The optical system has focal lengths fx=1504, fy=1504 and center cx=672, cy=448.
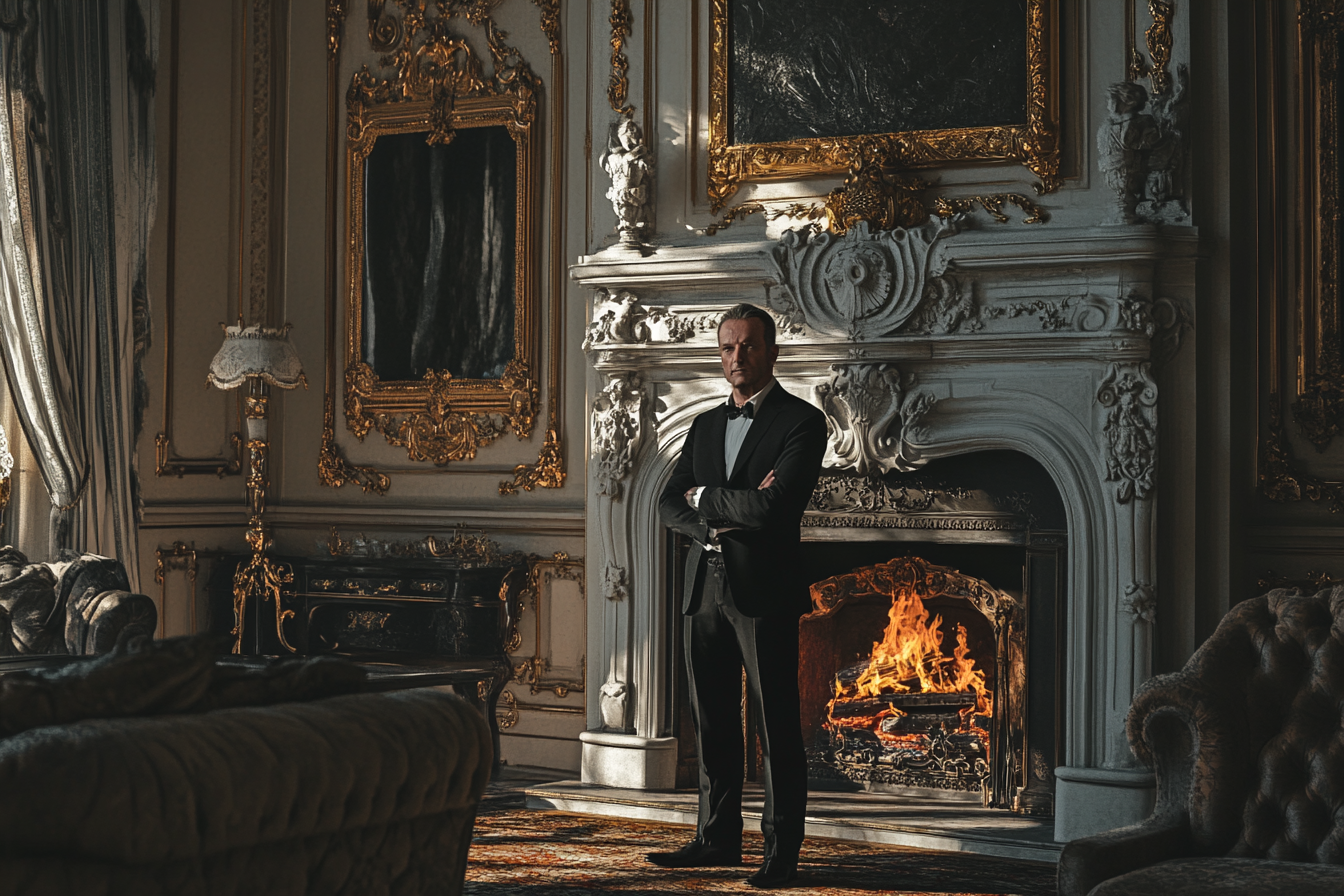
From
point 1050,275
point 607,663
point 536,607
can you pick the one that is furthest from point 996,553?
point 536,607

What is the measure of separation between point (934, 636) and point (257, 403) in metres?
2.99

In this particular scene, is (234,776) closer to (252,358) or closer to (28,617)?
(28,617)

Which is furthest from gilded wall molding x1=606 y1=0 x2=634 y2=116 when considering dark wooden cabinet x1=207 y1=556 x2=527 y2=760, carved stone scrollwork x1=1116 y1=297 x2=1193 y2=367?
carved stone scrollwork x1=1116 y1=297 x2=1193 y2=367

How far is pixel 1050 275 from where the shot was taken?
16.2 feet

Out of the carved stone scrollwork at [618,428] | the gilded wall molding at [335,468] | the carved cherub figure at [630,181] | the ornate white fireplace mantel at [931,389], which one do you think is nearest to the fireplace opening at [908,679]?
the ornate white fireplace mantel at [931,389]

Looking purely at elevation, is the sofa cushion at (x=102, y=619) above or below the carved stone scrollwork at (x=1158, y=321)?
below

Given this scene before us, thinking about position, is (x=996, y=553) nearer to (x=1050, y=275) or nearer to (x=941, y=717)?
(x=941, y=717)

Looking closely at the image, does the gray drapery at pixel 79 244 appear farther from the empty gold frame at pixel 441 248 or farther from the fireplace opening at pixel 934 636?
the fireplace opening at pixel 934 636

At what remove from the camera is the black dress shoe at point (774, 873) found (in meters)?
4.00

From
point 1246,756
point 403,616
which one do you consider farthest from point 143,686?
point 403,616

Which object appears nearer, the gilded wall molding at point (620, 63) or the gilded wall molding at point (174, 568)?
the gilded wall molding at point (620, 63)

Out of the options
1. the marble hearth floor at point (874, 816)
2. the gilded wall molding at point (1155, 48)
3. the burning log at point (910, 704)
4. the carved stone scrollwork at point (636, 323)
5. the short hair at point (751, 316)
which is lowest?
the marble hearth floor at point (874, 816)

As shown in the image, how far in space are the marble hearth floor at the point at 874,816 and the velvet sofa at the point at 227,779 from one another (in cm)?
258

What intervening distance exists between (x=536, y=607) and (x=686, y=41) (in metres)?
2.34
